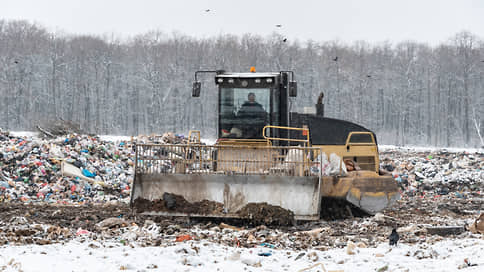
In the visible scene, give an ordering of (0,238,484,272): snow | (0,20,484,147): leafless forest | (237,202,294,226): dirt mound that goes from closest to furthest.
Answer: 1. (0,238,484,272): snow
2. (237,202,294,226): dirt mound
3. (0,20,484,147): leafless forest

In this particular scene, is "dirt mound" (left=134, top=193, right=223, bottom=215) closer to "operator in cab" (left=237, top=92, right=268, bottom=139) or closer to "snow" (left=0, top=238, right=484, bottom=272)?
"snow" (left=0, top=238, right=484, bottom=272)

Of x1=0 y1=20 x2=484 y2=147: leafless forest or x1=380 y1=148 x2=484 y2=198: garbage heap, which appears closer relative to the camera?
x1=380 y1=148 x2=484 y2=198: garbage heap

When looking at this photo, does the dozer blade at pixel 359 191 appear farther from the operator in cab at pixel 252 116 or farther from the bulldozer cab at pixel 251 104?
the operator in cab at pixel 252 116

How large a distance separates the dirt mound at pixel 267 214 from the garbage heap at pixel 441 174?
8188 millimetres

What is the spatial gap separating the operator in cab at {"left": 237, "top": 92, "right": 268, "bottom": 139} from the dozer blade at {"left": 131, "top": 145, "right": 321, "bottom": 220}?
1.32 meters

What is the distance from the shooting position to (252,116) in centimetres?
1060

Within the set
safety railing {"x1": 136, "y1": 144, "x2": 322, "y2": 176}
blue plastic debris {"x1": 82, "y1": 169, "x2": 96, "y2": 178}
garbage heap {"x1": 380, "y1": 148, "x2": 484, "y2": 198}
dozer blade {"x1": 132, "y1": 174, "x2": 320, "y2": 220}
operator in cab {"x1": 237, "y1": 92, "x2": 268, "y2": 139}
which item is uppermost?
operator in cab {"x1": 237, "y1": 92, "x2": 268, "y2": 139}

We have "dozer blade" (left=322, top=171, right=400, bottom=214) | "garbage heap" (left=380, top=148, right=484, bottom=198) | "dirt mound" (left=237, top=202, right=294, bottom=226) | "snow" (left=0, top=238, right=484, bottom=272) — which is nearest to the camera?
"snow" (left=0, top=238, right=484, bottom=272)

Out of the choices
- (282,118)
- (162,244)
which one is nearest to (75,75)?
(282,118)

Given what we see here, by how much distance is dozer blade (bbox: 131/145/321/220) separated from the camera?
8750 millimetres

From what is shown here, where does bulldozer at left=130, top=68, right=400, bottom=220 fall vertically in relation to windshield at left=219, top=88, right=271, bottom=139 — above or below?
below

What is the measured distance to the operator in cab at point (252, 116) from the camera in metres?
10.6

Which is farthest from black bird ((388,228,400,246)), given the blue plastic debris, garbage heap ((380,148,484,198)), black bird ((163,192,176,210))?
the blue plastic debris

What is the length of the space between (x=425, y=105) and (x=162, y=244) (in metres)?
47.4
